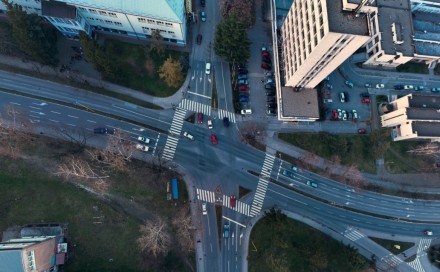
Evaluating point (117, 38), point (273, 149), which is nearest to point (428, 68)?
point (273, 149)

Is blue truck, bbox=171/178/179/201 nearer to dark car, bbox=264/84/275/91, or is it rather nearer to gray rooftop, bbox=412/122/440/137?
dark car, bbox=264/84/275/91

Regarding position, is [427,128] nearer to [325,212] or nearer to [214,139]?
[325,212]

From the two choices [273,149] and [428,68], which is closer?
[273,149]

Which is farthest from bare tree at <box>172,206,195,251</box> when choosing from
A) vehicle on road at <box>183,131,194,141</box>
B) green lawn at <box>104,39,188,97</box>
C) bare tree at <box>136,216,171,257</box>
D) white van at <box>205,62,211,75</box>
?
white van at <box>205,62,211,75</box>

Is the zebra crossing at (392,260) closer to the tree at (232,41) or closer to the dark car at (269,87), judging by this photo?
the dark car at (269,87)

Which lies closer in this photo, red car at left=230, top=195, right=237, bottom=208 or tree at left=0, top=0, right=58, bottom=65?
tree at left=0, top=0, right=58, bottom=65

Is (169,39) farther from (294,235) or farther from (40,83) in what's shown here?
(294,235)
